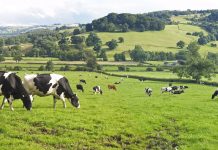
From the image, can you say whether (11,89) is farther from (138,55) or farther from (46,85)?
(138,55)

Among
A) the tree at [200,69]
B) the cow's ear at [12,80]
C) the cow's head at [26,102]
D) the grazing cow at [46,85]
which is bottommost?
the tree at [200,69]

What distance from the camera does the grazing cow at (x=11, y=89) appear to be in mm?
25109

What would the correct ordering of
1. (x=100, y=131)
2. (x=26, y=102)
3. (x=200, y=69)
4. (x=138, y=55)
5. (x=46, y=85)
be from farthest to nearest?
(x=138, y=55) → (x=200, y=69) → (x=46, y=85) → (x=26, y=102) → (x=100, y=131)

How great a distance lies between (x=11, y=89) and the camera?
25.5 m

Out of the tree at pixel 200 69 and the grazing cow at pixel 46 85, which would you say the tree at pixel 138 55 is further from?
the grazing cow at pixel 46 85

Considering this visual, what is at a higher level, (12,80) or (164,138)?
(12,80)

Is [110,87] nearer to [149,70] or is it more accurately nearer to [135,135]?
[135,135]

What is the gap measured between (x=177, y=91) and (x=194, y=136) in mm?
35552

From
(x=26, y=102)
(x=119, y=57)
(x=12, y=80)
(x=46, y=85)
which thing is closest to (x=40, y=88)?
(x=46, y=85)

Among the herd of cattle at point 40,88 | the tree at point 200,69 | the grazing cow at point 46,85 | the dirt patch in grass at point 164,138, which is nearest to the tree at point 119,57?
the tree at point 200,69

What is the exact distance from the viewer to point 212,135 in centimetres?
2184

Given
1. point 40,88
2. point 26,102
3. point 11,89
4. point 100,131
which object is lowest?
point 100,131

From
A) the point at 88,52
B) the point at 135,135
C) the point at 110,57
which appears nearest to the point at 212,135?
the point at 135,135

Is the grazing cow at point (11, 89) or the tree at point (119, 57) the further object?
the tree at point (119, 57)
